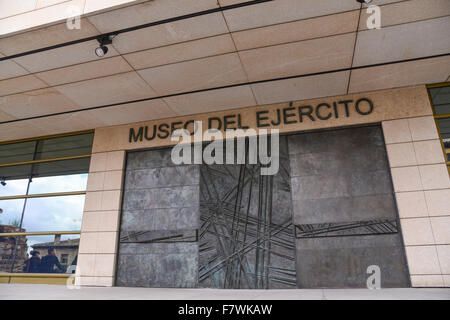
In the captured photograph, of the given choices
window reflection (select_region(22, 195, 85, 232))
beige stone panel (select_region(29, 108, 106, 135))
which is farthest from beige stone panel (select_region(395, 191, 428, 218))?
window reflection (select_region(22, 195, 85, 232))

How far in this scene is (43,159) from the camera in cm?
641

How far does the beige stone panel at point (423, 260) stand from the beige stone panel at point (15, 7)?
20.1 ft

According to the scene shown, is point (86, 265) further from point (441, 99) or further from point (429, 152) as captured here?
point (441, 99)

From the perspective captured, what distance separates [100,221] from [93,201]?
46 cm

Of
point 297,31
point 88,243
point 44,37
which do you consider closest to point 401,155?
point 297,31

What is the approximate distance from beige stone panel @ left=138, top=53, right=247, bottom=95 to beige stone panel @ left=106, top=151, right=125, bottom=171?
1.71 m

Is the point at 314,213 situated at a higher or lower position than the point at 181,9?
lower

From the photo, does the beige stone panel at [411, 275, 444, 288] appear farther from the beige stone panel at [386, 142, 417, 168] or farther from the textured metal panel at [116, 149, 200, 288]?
the textured metal panel at [116, 149, 200, 288]

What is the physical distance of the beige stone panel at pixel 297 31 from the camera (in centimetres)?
356

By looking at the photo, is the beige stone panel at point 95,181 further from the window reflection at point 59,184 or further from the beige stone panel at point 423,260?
the beige stone panel at point 423,260
